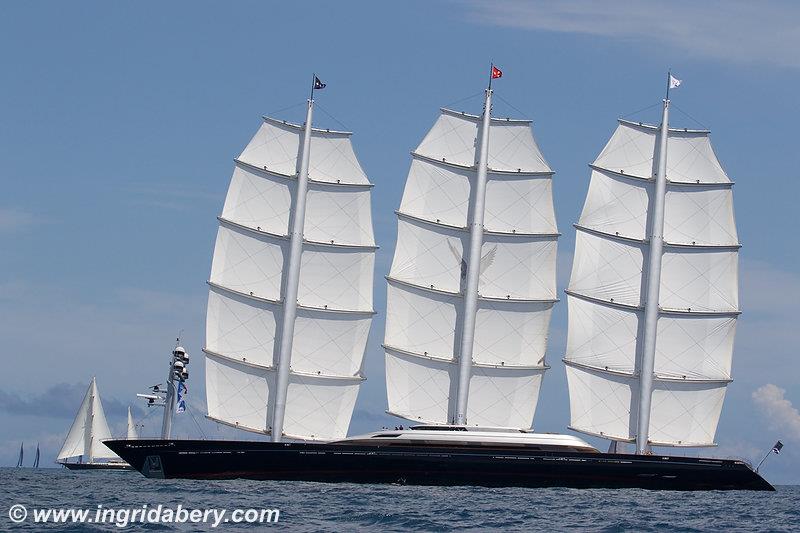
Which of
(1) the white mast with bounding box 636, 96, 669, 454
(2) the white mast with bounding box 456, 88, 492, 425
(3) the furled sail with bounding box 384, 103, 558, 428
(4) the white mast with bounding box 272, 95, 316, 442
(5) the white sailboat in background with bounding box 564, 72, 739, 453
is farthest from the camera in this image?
(5) the white sailboat in background with bounding box 564, 72, 739, 453

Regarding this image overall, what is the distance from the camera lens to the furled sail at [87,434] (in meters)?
113

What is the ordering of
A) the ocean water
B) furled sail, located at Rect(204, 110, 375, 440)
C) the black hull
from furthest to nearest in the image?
the black hull → furled sail, located at Rect(204, 110, 375, 440) → the ocean water

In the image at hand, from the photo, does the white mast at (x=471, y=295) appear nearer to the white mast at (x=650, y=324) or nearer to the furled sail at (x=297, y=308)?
the furled sail at (x=297, y=308)

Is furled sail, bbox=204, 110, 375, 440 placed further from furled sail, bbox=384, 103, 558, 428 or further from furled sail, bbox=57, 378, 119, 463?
furled sail, bbox=57, 378, 119, 463

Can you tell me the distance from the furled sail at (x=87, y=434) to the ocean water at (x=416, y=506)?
144 ft

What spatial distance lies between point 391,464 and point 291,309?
1151 cm

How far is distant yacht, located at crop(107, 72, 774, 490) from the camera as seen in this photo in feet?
242

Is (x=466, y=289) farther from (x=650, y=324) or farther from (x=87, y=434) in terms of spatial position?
(x=87, y=434)

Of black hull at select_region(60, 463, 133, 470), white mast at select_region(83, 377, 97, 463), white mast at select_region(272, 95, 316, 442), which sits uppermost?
white mast at select_region(272, 95, 316, 442)

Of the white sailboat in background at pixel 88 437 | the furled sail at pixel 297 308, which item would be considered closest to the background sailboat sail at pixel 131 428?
the white sailboat in background at pixel 88 437

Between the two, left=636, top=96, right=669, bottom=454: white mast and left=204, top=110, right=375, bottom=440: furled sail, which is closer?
left=204, top=110, right=375, bottom=440: furled sail

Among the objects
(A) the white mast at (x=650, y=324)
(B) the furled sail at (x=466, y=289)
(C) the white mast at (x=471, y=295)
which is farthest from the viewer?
(A) the white mast at (x=650, y=324)

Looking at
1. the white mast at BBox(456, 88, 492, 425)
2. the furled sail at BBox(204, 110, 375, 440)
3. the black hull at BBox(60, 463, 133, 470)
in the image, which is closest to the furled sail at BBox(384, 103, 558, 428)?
the white mast at BBox(456, 88, 492, 425)

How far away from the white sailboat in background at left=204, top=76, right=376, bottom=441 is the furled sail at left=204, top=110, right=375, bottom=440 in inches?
2.3
